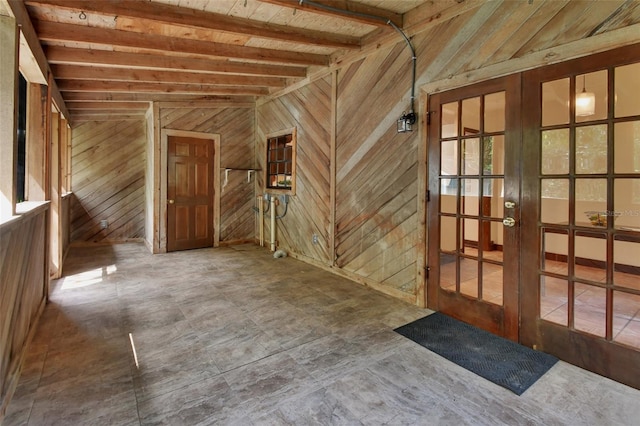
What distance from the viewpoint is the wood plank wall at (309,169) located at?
4.77m

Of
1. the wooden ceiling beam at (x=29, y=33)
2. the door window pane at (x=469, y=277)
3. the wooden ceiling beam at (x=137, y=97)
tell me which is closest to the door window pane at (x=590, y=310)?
the door window pane at (x=469, y=277)

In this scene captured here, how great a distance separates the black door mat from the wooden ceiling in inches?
114

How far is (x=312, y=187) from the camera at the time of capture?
5082 mm

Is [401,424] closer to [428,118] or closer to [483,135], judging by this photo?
[483,135]

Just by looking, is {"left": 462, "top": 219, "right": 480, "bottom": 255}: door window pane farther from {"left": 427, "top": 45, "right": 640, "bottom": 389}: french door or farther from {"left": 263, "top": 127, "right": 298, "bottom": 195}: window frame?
{"left": 263, "top": 127, "right": 298, "bottom": 195}: window frame

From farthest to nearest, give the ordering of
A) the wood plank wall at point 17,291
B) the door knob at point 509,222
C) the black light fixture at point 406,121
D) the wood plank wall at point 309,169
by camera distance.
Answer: the wood plank wall at point 309,169 < the black light fixture at point 406,121 < the door knob at point 509,222 < the wood plank wall at point 17,291

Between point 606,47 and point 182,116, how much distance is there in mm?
5768

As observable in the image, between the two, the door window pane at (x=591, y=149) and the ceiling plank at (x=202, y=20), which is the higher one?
the ceiling plank at (x=202, y=20)

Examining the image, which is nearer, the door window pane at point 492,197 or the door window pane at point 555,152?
the door window pane at point 555,152

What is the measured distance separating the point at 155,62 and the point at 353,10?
2433 mm

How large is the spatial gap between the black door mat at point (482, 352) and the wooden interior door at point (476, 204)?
142mm

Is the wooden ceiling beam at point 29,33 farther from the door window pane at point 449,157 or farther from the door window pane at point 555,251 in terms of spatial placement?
the door window pane at point 555,251

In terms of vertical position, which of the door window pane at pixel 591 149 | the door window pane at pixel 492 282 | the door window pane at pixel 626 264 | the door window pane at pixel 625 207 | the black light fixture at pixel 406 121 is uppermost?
the black light fixture at pixel 406 121

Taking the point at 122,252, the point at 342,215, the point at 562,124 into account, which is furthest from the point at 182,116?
the point at 562,124
